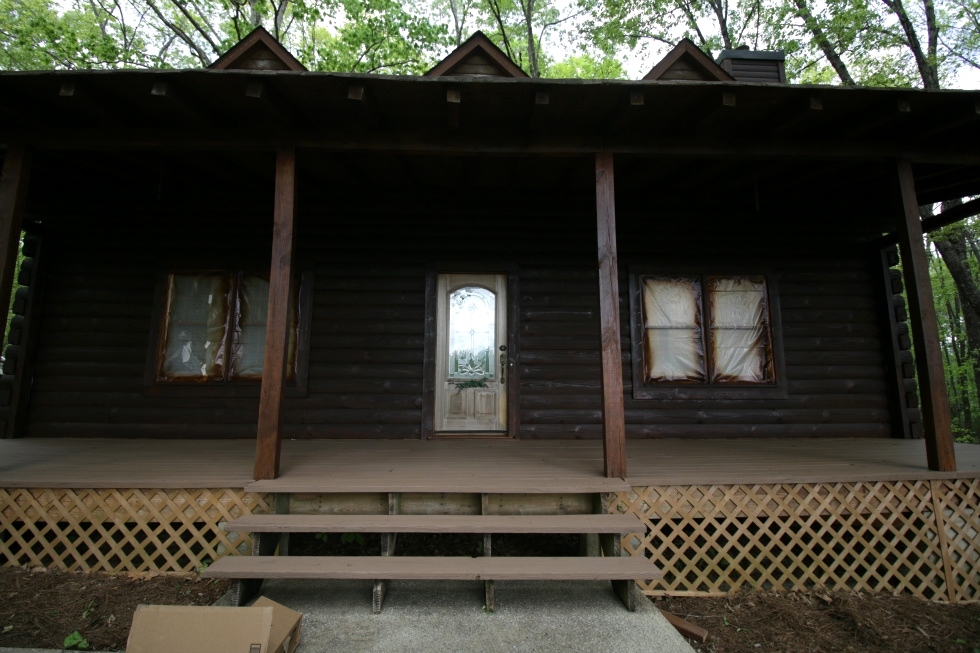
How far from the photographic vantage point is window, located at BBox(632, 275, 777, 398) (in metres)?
5.19

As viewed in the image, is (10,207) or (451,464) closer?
(10,207)

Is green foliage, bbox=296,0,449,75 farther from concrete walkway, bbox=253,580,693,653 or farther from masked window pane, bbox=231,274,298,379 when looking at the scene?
concrete walkway, bbox=253,580,693,653

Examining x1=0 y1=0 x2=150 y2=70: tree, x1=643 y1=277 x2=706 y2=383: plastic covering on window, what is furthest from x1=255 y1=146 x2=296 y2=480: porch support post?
x1=0 y1=0 x2=150 y2=70: tree

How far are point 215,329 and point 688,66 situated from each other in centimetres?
568

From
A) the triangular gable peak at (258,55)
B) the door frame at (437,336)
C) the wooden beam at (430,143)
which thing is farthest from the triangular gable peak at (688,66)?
the triangular gable peak at (258,55)

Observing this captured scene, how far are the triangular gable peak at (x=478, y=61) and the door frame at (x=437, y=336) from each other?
192 centimetres

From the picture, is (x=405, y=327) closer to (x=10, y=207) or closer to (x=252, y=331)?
(x=252, y=331)

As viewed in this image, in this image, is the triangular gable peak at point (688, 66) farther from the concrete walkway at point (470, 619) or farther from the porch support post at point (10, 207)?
the porch support post at point (10, 207)

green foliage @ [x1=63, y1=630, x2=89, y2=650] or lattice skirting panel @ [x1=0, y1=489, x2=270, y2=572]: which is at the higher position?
lattice skirting panel @ [x1=0, y1=489, x2=270, y2=572]

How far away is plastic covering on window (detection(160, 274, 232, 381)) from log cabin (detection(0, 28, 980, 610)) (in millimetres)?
37

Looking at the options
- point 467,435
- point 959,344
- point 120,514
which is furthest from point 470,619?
point 959,344

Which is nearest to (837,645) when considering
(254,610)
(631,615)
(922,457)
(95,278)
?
(631,615)

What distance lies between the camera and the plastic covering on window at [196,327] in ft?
16.5

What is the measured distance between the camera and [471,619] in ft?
7.52
